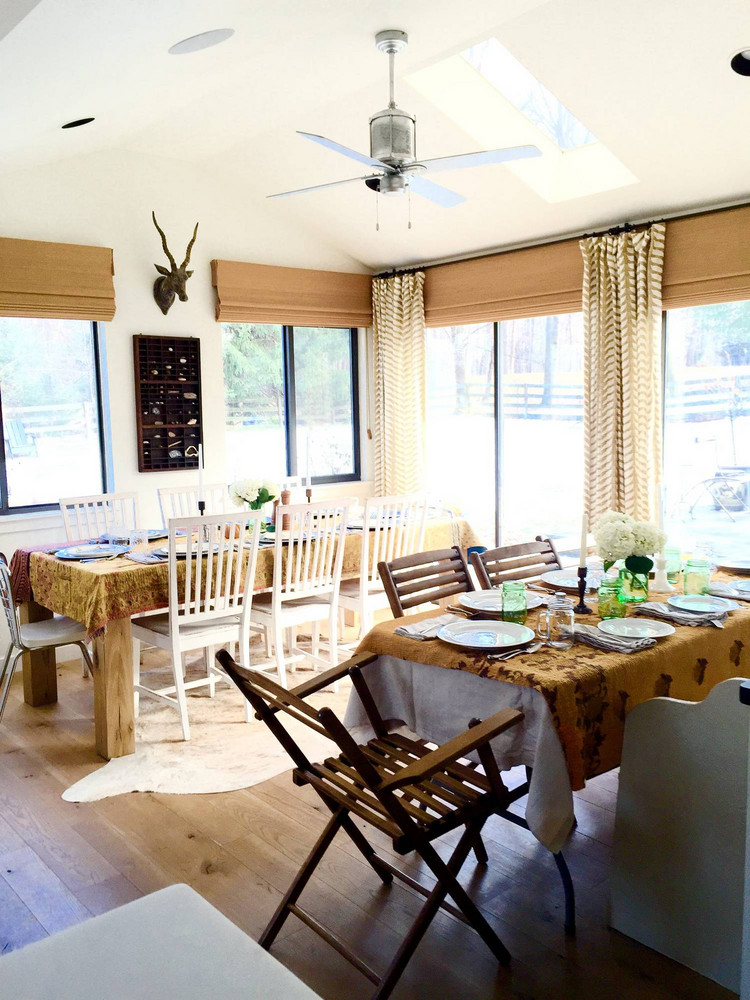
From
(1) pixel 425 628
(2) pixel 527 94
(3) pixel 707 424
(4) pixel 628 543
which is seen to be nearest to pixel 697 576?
(4) pixel 628 543

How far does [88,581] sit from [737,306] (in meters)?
3.49

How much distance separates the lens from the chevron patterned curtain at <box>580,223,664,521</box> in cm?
471

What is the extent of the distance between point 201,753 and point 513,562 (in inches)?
59.8

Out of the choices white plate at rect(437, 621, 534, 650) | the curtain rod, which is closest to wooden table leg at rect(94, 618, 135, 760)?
white plate at rect(437, 621, 534, 650)

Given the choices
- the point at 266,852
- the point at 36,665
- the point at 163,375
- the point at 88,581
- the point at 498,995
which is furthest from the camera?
the point at 163,375

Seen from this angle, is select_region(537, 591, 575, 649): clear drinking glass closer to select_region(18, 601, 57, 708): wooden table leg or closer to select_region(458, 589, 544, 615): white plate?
select_region(458, 589, 544, 615): white plate

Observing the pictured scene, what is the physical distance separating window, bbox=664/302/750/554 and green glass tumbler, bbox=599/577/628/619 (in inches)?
89.8

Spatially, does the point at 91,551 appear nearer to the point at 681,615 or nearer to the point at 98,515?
the point at 98,515

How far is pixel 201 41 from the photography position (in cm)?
295

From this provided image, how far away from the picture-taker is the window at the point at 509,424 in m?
5.43

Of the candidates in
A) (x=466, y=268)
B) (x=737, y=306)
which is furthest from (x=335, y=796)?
(x=466, y=268)

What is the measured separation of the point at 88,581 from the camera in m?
3.56

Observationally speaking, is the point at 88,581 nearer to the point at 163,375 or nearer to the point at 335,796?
the point at 335,796

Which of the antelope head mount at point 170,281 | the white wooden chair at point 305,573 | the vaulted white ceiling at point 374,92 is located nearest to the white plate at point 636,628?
the white wooden chair at point 305,573
